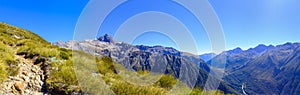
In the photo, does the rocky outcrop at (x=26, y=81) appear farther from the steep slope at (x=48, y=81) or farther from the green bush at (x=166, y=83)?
the green bush at (x=166, y=83)

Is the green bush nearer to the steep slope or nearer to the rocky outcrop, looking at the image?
the steep slope

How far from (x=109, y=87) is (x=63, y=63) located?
380 centimetres

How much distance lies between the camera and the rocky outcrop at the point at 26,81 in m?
11.3

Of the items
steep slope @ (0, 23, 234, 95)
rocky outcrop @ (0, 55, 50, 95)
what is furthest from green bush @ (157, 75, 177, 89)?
rocky outcrop @ (0, 55, 50, 95)

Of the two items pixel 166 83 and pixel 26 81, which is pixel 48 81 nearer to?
pixel 26 81

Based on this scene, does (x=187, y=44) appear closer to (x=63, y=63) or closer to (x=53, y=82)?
(x=63, y=63)

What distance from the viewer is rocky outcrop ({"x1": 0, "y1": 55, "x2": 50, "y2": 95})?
36.9ft

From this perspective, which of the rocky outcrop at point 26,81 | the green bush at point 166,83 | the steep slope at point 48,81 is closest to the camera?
the rocky outcrop at point 26,81

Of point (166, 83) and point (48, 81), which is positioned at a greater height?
point (48, 81)

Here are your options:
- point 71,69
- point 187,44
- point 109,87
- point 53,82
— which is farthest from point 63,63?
point 187,44

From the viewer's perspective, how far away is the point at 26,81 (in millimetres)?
12281

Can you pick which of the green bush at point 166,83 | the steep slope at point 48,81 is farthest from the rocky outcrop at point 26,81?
the green bush at point 166,83

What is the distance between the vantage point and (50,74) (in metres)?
13.1

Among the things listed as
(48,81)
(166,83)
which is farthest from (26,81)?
(166,83)
